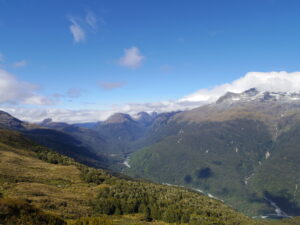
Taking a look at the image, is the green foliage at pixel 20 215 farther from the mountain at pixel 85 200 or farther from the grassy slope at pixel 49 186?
the grassy slope at pixel 49 186

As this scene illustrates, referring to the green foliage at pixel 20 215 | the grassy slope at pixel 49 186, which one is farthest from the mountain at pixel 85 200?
the green foliage at pixel 20 215

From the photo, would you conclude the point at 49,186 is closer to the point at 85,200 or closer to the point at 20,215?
the point at 85,200

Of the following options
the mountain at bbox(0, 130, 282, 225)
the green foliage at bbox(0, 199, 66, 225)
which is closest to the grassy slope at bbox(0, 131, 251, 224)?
the mountain at bbox(0, 130, 282, 225)

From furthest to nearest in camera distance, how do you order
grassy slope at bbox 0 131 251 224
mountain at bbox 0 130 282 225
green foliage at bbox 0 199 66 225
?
1. grassy slope at bbox 0 131 251 224
2. mountain at bbox 0 130 282 225
3. green foliage at bbox 0 199 66 225

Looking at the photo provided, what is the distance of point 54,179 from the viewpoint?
8744 centimetres

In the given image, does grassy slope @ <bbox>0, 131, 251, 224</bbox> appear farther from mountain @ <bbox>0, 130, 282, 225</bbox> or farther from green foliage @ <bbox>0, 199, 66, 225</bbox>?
green foliage @ <bbox>0, 199, 66, 225</bbox>

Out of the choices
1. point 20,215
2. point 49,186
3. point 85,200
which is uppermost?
point 20,215

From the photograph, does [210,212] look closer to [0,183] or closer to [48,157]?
[0,183]

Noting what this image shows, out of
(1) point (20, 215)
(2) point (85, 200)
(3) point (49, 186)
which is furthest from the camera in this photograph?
(3) point (49, 186)

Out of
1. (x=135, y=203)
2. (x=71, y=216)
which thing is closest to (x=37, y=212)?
(x=71, y=216)

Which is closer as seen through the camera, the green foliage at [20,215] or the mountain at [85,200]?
the green foliage at [20,215]

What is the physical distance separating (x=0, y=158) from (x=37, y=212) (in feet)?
284

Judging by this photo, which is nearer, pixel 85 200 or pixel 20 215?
pixel 20 215

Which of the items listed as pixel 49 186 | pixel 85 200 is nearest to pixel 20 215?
pixel 85 200
